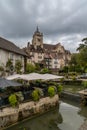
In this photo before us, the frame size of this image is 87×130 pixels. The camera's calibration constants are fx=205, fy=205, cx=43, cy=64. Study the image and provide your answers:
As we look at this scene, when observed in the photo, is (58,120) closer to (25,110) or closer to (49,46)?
(25,110)

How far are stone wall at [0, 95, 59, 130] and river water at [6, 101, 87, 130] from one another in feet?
1.79

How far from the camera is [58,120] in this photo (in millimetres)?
19156

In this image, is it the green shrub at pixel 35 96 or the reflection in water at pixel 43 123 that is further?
the green shrub at pixel 35 96

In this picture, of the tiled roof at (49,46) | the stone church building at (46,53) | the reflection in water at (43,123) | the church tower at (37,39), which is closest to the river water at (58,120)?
the reflection in water at (43,123)

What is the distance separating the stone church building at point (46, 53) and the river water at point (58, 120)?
3093 inches

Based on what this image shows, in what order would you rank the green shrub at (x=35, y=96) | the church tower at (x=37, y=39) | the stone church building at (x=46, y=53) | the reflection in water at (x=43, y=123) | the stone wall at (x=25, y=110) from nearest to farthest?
the stone wall at (x=25, y=110) → the reflection in water at (x=43, y=123) → the green shrub at (x=35, y=96) → the stone church building at (x=46, y=53) → the church tower at (x=37, y=39)

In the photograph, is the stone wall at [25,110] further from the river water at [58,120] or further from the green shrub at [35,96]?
the river water at [58,120]

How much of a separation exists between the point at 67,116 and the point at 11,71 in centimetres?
1985

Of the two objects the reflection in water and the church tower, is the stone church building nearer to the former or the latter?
the church tower

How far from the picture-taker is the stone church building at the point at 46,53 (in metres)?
106

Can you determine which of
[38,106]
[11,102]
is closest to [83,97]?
[38,106]

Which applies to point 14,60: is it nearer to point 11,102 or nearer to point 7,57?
point 7,57

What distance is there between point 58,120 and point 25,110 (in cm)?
328

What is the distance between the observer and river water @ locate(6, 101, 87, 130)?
55.5 ft
